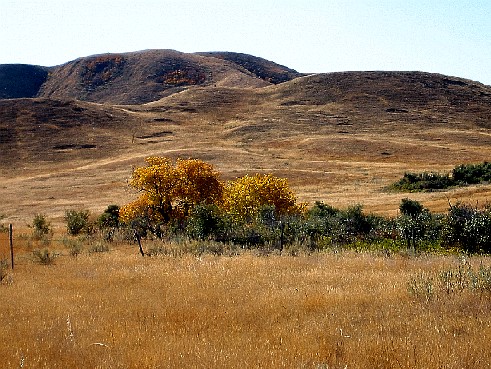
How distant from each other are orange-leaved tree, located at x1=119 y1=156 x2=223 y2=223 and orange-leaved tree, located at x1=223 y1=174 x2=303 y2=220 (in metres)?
0.97

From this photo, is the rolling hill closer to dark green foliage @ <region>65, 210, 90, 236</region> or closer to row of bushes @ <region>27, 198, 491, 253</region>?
row of bushes @ <region>27, 198, 491, 253</region>

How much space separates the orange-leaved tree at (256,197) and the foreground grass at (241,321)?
40.3ft

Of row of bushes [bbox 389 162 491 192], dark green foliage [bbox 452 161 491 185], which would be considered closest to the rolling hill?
row of bushes [bbox 389 162 491 192]

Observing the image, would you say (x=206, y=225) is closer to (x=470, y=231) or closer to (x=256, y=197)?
(x=256, y=197)

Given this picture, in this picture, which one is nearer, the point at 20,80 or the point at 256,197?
the point at 256,197

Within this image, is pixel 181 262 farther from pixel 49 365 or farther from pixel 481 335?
pixel 481 335

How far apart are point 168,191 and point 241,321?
1736cm

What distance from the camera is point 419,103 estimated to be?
10944 cm

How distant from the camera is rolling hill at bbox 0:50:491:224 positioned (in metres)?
53.2

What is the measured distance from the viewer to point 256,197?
24078mm

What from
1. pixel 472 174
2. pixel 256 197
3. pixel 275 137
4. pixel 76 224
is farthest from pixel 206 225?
pixel 275 137

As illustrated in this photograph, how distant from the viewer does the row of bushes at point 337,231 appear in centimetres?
1748

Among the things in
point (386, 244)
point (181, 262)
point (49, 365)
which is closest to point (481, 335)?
point (49, 365)

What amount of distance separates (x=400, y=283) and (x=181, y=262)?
604cm
